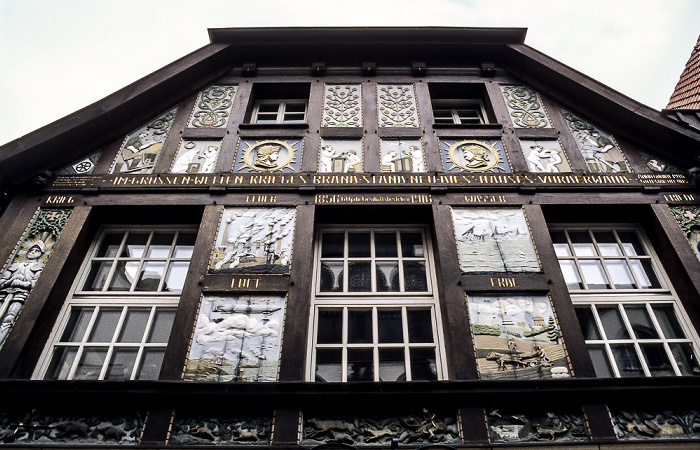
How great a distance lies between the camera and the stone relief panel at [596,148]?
24.8ft

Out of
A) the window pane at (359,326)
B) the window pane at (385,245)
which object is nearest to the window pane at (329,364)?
the window pane at (359,326)

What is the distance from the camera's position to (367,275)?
259 inches

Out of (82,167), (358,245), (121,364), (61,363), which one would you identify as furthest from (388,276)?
(82,167)

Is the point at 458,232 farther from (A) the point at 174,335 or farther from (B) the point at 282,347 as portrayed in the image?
(A) the point at 174,335

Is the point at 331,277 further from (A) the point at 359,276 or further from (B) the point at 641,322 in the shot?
(B) the point at 641,322

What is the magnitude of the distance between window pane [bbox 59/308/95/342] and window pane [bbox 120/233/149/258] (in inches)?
36.2

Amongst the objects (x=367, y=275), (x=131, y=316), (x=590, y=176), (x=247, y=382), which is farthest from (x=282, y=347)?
(x=590, y=176)

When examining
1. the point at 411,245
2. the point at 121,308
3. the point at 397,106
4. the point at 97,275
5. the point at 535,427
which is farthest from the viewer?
the point at 397,106

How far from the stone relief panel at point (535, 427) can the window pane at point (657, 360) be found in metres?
1.30

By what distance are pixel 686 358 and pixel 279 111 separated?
278 inches

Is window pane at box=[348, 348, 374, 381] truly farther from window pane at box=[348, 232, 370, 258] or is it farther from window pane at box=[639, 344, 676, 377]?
window pane at box=[639, 344, 676, 377]

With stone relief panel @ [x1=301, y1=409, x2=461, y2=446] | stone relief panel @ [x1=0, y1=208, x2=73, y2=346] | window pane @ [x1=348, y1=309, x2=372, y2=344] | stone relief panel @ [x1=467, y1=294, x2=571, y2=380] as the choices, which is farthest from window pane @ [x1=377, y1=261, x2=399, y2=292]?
stone relief panel @ [x1=0, y1=208, x2=73, y2=346]

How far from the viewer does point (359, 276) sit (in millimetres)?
6586

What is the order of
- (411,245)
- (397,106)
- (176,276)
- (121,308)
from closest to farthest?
(121,308), (176,276), (411,245), (397,106)
